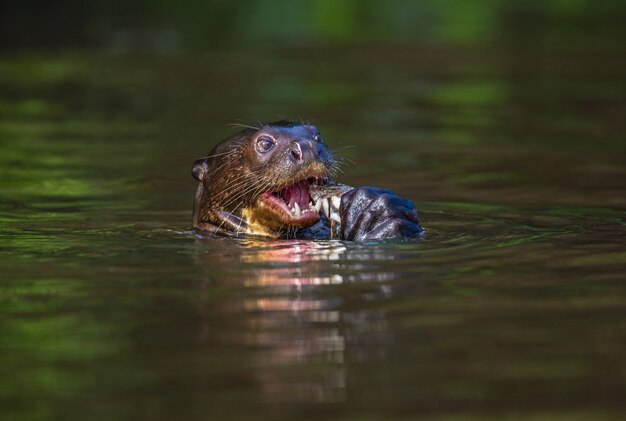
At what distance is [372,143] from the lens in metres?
12.1

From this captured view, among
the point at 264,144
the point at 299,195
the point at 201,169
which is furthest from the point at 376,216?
the point at 201,169

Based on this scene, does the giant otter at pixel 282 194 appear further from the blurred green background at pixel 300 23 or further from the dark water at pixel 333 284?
the blurred green background at pixel 300 23

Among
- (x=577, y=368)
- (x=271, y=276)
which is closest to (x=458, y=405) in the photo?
(x=577, y=368)

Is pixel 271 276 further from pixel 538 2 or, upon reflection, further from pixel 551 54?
pixel 538 2

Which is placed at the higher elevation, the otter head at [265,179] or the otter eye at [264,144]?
the otter eye at [264,144]

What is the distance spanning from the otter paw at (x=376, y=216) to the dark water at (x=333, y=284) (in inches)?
4.8

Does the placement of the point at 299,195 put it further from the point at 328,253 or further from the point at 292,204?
the point at 328,253

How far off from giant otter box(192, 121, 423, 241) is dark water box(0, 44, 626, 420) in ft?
0.53

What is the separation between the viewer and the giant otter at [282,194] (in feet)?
23.4

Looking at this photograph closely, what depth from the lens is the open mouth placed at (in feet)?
23.8

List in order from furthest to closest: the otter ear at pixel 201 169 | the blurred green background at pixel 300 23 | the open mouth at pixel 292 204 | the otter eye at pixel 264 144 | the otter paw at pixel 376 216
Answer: the blurred green background at pixel 300 23 → the otter ear at pixel 201 169 → the otter eye at pixel 264 144 → the open mouth at pixel 292 204 → the otter paw at pixel 376 216

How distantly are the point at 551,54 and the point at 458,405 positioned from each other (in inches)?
568

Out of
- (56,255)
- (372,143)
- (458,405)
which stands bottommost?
(458,405)

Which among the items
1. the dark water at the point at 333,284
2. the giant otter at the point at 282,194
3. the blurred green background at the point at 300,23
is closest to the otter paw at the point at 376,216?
the giant otter at the point at 282,194
